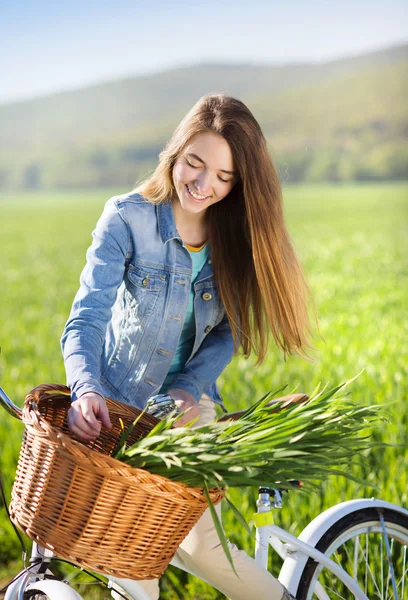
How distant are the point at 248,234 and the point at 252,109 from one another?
69.8m

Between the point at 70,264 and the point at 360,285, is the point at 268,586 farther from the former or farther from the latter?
the point at 70,264

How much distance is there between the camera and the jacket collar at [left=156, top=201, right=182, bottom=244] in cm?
233

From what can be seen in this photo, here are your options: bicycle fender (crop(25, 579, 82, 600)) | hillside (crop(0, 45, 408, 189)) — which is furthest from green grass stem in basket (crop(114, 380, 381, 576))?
hillside (crop(0, 45, 408, 189))

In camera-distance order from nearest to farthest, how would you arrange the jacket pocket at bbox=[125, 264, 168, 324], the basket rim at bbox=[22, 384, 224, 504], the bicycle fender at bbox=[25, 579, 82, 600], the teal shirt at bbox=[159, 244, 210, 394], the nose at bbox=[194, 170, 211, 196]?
the basket rim at bbox=[22, 384, 224, 504] < the bicycle fender at bbox=[25, 579, 82, 600] < the nose at bbox=[194, 170, 211, 196] < the jacket pocket at bbox=[125, 264, 168, 324] < the teal shirt at bbox=[159, 244, 210, 394]

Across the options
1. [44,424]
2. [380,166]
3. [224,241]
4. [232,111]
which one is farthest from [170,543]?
[380,166]

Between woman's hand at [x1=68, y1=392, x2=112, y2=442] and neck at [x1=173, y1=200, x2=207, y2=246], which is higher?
neck at [x1=173, y1=200, x2=207, y2=246]

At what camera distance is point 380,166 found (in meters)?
56.6

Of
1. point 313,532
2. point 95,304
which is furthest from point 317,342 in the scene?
point 95,304

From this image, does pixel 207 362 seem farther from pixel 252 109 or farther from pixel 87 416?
pixel 252 109

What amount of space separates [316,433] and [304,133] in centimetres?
6107

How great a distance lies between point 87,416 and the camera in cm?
175

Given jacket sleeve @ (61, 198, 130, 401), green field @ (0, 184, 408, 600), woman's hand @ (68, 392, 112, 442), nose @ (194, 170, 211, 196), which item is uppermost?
nose @ (194, 170, 211, 196)

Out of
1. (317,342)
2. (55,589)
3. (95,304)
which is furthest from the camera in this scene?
(317,342)

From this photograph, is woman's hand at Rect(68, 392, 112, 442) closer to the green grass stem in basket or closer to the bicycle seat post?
the green grass stem in basket
